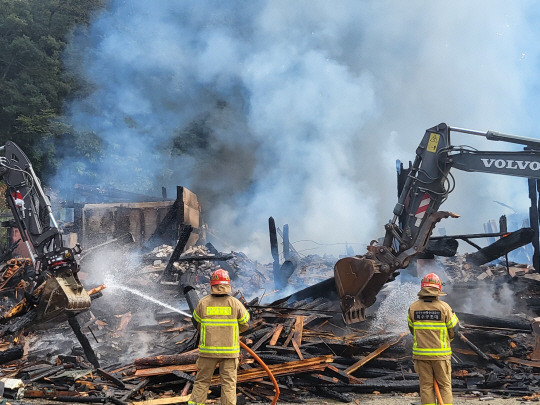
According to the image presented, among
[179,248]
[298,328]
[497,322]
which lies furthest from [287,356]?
[179,248]

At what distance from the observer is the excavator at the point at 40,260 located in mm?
7902

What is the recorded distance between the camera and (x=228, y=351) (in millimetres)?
5438

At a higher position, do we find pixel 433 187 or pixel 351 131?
pixel 351 131

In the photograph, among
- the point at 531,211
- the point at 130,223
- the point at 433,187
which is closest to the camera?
the point at 433,187

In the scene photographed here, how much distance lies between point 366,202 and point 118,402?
2907 centimetres

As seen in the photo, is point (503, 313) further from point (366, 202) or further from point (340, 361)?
point (366, 202)

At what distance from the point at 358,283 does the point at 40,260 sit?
16.8ft

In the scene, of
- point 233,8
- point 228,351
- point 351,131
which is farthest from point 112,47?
point 228,351

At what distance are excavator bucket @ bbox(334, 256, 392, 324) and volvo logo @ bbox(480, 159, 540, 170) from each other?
2226mm

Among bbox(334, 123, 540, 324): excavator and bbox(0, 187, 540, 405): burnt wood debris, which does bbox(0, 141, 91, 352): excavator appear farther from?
bbox(334, 123, 540, 324): excavator

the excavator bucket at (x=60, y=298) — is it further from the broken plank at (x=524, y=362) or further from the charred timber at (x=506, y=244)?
the charred timber at (x=506, y=244)

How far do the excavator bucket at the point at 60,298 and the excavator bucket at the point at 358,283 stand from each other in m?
4.05

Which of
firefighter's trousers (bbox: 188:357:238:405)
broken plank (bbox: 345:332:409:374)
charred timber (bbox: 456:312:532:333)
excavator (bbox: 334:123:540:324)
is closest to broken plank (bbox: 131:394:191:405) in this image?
firefighter's trousers (bbox: 188:357:238:405)

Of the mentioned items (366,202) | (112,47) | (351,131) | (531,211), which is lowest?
(531,211)
